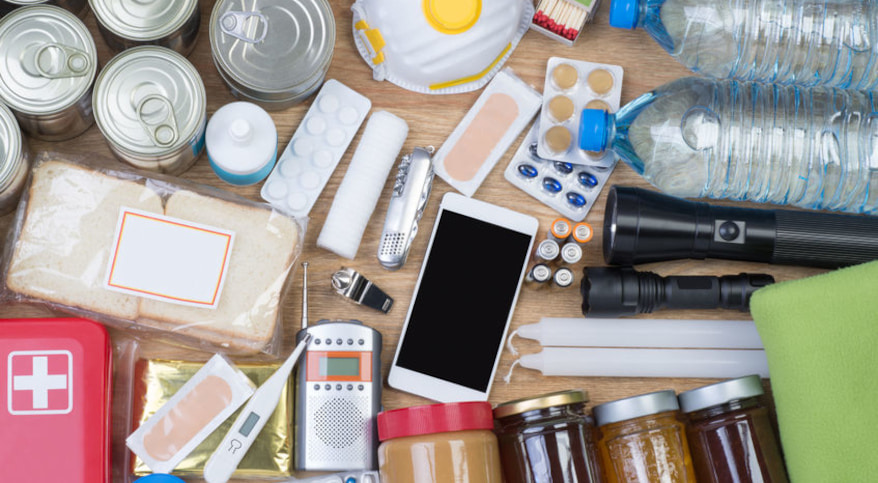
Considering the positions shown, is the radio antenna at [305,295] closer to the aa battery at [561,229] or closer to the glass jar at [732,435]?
the aa battery at [561,229]

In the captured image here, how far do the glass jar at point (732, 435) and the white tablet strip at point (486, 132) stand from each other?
36 cm

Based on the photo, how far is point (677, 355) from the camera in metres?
1.02

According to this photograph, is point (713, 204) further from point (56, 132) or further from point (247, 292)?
point (56, 132)

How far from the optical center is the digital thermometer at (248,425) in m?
0.93

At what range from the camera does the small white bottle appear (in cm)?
93

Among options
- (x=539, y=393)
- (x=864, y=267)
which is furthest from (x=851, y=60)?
(x=539, y=393)

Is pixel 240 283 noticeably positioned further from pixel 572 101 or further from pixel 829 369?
pixel 829 369

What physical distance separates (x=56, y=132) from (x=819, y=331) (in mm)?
875

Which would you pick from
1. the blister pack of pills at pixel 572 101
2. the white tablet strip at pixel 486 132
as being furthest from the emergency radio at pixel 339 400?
the blister pack of pills at pixel 572 101

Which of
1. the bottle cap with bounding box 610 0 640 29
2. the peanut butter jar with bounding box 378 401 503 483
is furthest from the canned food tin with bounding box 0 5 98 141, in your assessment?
the bottle cap with bounding box 610 0 640 29

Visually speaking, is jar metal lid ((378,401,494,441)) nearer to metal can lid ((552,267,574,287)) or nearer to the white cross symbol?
metal can lid ((552,267,574,287))

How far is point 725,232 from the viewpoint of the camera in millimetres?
993

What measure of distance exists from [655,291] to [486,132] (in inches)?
11.0

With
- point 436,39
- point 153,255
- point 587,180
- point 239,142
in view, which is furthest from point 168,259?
point 587,180
